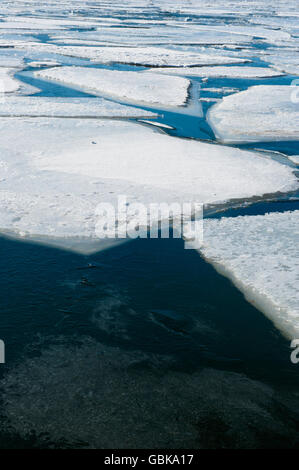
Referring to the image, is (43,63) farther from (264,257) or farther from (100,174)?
(264,257)

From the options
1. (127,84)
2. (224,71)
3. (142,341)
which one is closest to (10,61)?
(127,84)

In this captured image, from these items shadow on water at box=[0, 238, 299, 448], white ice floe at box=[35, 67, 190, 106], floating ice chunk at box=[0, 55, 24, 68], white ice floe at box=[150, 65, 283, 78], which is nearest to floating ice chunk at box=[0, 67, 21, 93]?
floating ice chunk at box=[0, 55, 24, 68]

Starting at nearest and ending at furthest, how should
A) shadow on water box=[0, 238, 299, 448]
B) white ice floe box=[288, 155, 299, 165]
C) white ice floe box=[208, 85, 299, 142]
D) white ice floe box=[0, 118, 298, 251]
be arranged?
shadow on water box=[0, 238, 299, 448] → white ice floe box=[0, 118, 298, 251] → white ice floe box=[288, 155, 299, 165] → white ice floe box=[208, 85, 299, 142]

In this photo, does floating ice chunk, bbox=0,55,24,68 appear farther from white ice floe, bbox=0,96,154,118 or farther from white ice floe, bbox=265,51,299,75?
white ice floe, bbox=265,51,299,75

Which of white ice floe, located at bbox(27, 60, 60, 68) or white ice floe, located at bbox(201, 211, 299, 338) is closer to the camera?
white ice floe, located at bbox(201, 211, 299, 338)

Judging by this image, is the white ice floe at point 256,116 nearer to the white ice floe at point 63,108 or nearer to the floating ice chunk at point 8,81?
the white ice floe at point 63,108

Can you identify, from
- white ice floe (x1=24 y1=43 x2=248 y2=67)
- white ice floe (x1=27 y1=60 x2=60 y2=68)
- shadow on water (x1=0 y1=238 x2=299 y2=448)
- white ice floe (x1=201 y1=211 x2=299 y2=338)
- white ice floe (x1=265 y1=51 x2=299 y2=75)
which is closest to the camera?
shadow on water (x1=0 y1=238 x2=299 y2=448)
